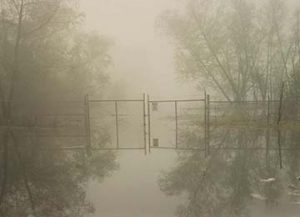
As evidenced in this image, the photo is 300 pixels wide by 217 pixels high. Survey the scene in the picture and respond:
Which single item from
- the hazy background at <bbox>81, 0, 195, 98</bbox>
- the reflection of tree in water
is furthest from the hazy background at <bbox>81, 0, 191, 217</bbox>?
the reflection of tree in water

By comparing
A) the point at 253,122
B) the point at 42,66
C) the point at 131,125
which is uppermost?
the point at 42,66

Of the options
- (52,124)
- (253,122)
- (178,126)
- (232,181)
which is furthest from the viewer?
(178,126)

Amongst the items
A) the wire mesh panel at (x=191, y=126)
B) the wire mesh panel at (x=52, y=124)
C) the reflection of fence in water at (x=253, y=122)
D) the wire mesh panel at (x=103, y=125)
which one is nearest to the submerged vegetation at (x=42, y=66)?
the wire mesh panel at (x=52, y=124)

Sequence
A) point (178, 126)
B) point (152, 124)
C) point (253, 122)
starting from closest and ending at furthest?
1. point (253, 122)
2. point (178, 126)
3. point (152, 124)

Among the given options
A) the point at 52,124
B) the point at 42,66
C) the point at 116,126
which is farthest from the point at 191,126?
the point at 42,66

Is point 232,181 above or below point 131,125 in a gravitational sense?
below

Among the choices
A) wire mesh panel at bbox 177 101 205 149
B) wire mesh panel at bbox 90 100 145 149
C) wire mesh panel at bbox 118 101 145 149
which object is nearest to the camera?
wire mesh panel at bbox 177 101 205 149

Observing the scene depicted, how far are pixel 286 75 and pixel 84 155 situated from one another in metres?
5.32

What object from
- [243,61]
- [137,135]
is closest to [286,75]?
[243,61]

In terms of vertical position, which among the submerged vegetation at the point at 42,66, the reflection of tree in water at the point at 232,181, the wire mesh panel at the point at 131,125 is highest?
the submerged vegetation at the point at 42,66

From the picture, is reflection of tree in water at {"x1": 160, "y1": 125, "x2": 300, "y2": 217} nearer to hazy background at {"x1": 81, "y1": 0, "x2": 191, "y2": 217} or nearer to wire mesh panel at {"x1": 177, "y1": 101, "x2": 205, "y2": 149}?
wire mesh panel at {"x1": 177, "y1": 101, "x2": 205, "y2": 149}

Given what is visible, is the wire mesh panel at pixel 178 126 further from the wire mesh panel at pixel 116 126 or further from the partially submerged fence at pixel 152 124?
the wire mesh panel at pixel 116 126

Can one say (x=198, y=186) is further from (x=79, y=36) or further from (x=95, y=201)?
(x=79, y=36)

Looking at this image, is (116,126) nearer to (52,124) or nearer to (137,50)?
(52,124)
